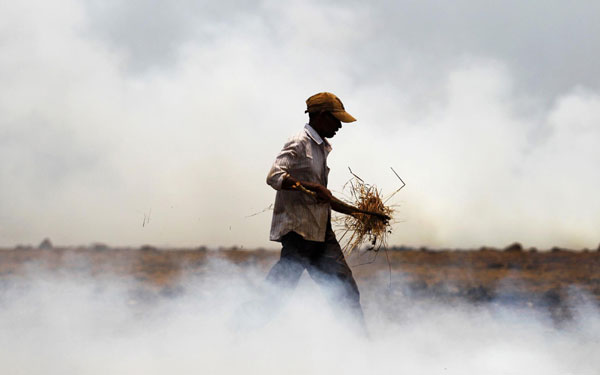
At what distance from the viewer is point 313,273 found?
222 inches

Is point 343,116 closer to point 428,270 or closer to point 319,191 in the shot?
point 319,191

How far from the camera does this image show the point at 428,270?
15.5 meters

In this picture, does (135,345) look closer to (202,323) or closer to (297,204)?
(202,323)

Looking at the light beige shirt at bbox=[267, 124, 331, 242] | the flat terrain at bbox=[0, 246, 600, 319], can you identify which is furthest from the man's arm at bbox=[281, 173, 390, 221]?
the flat terrain at bbox=[0, 246, 600, 319]

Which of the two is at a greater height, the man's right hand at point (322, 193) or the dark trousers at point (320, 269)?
the man's right hand at point (322, 193)

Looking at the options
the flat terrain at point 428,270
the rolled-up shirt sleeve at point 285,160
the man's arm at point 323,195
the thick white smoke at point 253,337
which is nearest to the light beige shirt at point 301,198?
the rolled-up shirt sleeve at point 285,160

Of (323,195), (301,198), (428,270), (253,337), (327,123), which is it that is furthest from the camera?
(428,270)

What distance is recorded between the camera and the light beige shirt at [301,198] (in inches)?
213

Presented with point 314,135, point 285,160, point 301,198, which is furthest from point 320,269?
point 314,135

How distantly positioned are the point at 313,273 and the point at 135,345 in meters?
1.54

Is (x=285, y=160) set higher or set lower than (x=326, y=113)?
lower

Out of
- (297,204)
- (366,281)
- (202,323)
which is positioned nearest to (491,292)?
(366,281)

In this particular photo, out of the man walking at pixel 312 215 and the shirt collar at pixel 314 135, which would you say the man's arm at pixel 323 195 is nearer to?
the man walking at pixel 312 215

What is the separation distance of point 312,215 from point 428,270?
34.2 feet
